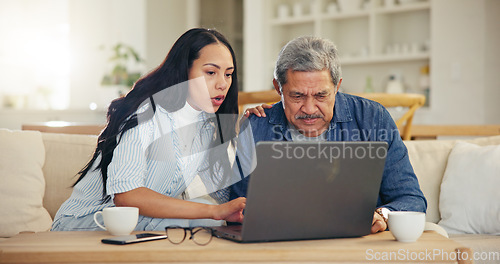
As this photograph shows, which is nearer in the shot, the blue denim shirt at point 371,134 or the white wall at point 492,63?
the blue denim shirt at point 371,134

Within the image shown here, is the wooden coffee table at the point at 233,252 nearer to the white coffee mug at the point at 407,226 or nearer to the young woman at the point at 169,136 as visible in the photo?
the white coffee mug at the point at 407,226

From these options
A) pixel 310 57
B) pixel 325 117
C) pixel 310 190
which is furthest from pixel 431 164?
pixel 310 190

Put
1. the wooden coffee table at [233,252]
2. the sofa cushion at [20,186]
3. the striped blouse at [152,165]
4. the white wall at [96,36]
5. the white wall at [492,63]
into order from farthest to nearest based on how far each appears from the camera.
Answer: the white wall at [96,36]
the white wall at [492,63]
the sofa cushion at [20,186]
the striped blouse at [152,165]
the wooden coffee table at [233,252]

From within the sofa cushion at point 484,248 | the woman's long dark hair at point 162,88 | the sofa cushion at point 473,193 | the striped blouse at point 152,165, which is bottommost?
the sofa cushion at point 484,248

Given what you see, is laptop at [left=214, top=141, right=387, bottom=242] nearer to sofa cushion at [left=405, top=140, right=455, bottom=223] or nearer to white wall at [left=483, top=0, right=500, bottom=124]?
sofa cushion at [left=405, top=140, right=455, bottom=223]

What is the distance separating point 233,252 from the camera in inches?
40.6

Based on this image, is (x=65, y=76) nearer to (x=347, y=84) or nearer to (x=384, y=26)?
(x=347, y=84)

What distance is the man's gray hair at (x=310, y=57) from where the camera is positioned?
1.67 meters

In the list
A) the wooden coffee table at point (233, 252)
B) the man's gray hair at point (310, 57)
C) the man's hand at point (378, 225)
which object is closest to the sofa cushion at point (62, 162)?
the man's gray hair at point (310, 57)

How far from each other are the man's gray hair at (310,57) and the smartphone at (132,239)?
0.75 m

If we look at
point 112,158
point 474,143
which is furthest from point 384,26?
point 112,158

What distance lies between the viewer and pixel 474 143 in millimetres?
2291

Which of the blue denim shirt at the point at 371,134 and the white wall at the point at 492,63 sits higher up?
the white wall at the point at 492,63

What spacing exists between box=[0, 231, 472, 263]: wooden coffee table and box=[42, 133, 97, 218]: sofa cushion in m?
1.10
